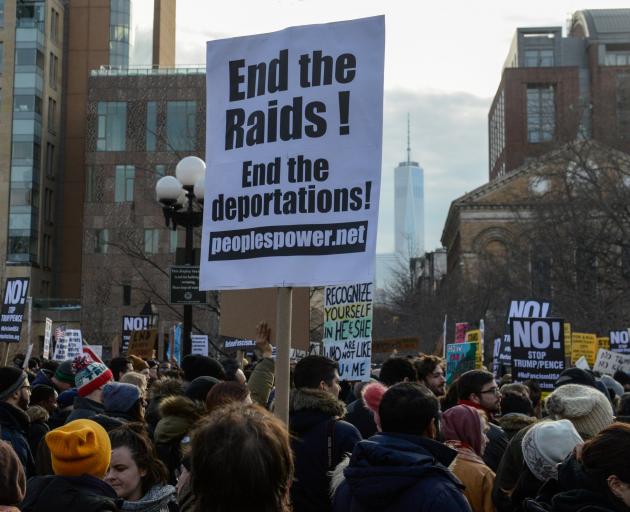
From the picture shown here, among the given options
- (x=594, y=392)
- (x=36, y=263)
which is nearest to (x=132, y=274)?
(x=36, y=263)

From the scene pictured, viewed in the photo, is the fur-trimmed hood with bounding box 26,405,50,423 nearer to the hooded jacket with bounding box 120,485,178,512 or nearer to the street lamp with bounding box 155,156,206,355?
the hooded jacket with bounding box 120,485,178,512

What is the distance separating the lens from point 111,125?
71.6m

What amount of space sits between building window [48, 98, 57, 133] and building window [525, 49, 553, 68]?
5979 centimetres

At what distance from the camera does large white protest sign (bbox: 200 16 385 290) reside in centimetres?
571

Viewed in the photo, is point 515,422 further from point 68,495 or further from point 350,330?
point 350,330

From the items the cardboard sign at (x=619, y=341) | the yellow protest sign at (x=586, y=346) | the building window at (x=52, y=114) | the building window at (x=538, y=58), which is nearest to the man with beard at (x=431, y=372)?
the yellow protest sign at (x=586, y=346)

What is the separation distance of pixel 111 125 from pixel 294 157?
67.2m

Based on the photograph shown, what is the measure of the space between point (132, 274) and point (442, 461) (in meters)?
65.1

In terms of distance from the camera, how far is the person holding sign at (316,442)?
19.7 feet

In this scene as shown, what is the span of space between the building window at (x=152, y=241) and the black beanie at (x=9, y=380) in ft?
208

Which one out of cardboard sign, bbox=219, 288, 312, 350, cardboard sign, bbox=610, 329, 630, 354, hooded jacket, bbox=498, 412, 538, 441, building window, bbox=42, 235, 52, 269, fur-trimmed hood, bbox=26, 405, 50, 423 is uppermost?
building window, bbox=42, 235, 52, 269

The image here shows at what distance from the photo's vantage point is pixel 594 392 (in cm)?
637

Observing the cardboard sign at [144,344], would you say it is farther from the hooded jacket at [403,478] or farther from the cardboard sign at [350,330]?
the hooded jacket at [403,478]

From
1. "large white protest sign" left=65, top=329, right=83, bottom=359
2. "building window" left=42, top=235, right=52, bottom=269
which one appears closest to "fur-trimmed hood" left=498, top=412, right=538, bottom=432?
"large white protest sign" left=65, top=329, right=83, bottom=359
